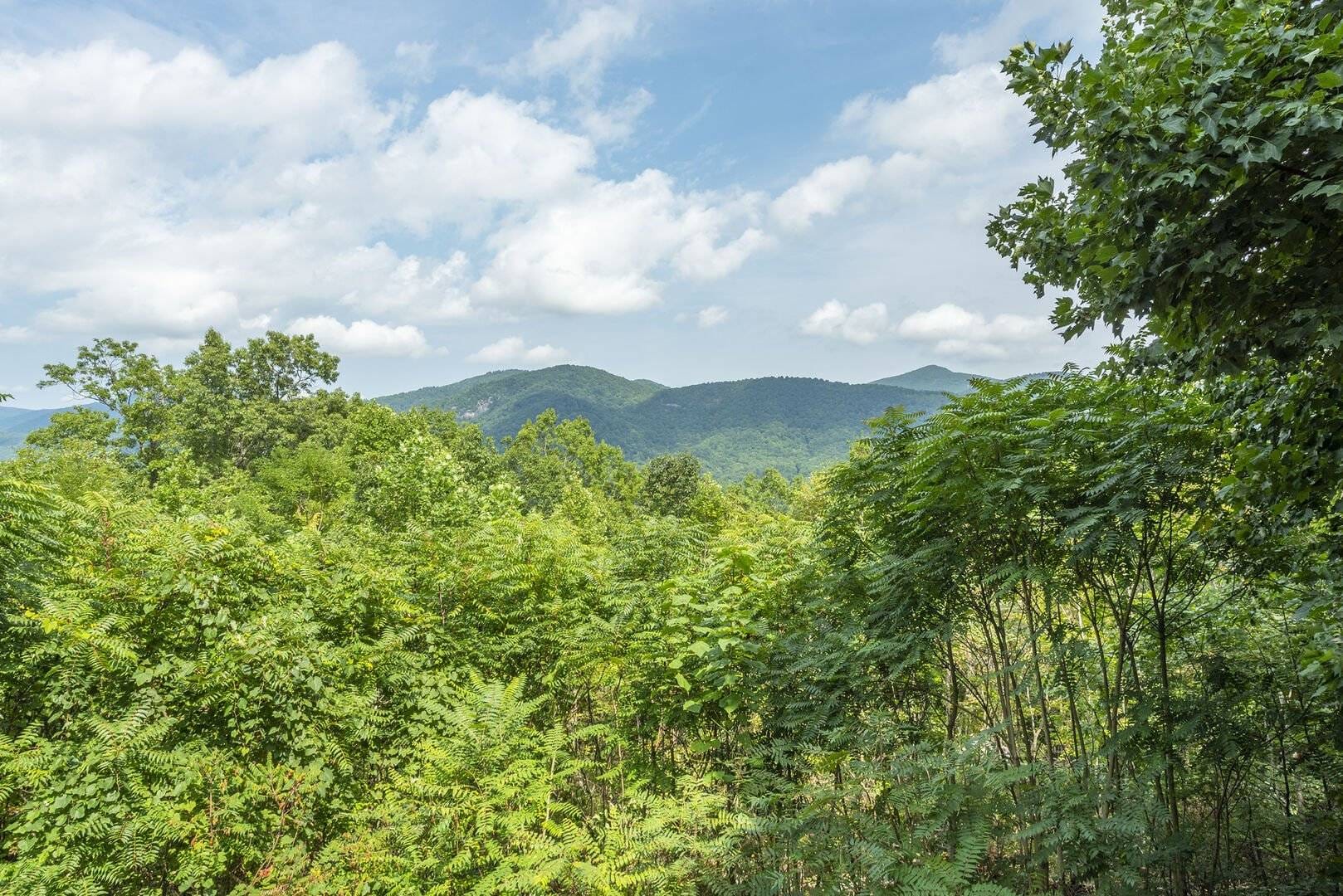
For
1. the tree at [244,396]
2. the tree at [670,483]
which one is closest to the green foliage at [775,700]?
the tree at [244,396]

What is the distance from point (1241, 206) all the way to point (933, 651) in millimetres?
2695

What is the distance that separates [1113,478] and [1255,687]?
147cm

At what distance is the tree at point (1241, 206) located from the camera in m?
1.90

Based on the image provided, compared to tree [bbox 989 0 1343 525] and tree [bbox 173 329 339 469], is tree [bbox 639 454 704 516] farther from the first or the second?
tree [bbox 989 0 1343 525]

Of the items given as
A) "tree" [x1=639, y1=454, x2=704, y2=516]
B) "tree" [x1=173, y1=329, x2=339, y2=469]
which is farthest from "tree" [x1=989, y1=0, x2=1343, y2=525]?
"tree" [x1=639, y1=454, x2=704, y2=516]

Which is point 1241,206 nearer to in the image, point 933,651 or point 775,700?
point 933,651

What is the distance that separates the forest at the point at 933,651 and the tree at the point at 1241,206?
0.05ft

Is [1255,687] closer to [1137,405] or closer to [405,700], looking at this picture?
[1137,405]

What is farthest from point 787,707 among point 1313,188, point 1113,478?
Result: point 1313,188

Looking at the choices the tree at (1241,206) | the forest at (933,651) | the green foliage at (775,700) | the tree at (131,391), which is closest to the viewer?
the tree at (1241,206)

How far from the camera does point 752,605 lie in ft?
16.3

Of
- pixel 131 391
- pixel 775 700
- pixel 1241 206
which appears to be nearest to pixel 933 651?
pixel 775 700

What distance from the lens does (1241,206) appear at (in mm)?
2035

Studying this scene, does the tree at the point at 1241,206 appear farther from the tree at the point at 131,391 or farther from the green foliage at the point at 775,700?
the tree at the point at 131,391
